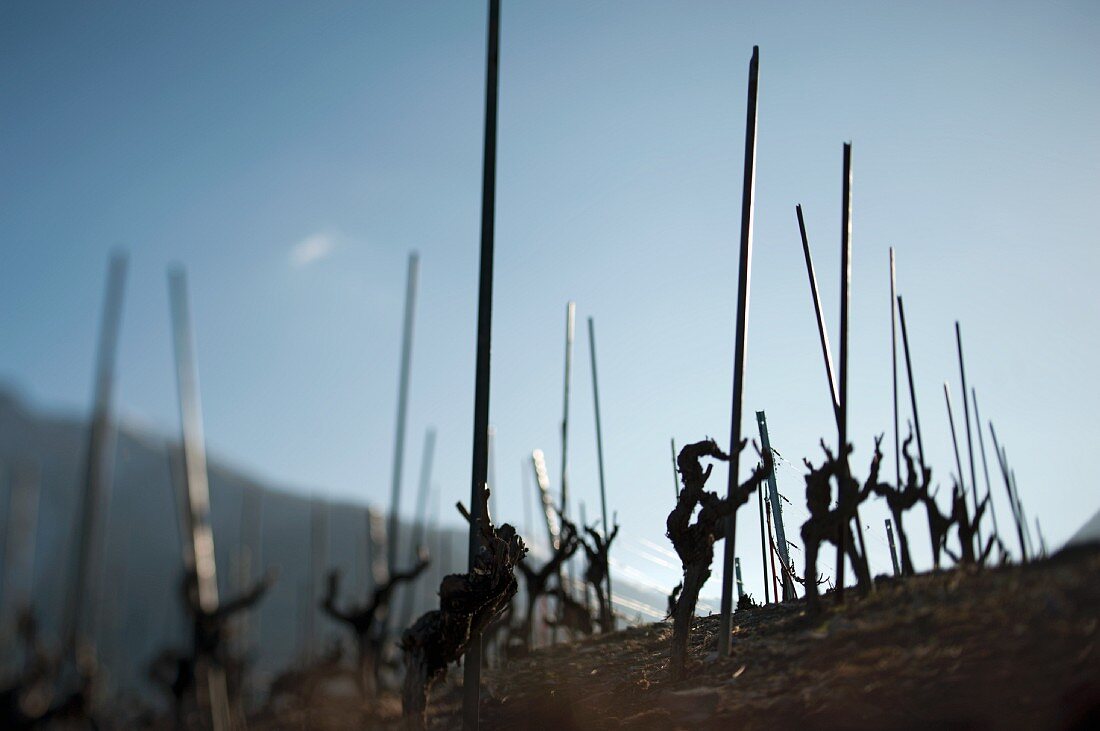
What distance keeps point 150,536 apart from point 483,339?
130889 millimetres

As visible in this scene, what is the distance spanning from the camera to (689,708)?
10.4 m

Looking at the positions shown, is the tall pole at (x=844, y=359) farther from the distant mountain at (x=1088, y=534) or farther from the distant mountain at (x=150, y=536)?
the distant mountain at (x=150, y=536)

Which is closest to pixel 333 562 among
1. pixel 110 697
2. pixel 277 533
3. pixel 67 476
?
pixel 277 533

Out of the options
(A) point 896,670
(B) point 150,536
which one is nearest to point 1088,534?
(A) point 896,670

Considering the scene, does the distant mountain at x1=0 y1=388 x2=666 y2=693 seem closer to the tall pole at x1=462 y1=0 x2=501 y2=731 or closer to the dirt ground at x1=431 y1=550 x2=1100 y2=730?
the dirt ground at x1=431 y1=550 x2=1100 y2=730

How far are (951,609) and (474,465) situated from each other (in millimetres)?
5332

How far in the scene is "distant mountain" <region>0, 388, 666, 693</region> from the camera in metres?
97.4

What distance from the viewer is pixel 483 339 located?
438 inches

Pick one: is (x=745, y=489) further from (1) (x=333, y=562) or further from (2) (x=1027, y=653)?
(1) (x=333, y=562)

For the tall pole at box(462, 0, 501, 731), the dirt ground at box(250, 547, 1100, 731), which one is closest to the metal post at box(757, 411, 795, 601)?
the dirt ground at box(250, 547, 1100, 731)

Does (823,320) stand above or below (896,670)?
above

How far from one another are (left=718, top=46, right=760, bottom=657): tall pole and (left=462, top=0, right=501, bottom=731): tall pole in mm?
2943

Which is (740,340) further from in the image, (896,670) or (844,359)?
(896,670)

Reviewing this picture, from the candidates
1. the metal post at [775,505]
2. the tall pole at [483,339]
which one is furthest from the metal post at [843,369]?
the tall pole at [483,339]
